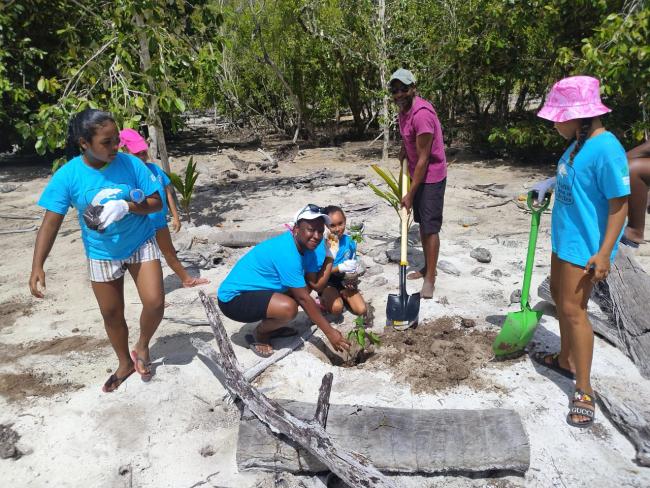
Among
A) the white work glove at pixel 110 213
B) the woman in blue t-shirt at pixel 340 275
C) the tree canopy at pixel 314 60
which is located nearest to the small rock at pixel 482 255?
the woman in blue t-shirt at pixel 340 275

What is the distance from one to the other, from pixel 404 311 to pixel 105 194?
2051 mm

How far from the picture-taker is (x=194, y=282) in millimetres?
4660

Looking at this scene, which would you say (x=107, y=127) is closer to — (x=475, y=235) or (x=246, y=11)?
(x=475, y=235)

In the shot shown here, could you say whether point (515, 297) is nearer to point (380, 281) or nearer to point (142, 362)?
point (380, 281)

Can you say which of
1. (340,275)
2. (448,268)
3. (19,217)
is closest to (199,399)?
(340,275)

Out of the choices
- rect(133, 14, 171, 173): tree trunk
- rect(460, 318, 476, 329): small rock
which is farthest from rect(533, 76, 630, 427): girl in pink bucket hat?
rect(133, 14, 171, 173): tree trunk

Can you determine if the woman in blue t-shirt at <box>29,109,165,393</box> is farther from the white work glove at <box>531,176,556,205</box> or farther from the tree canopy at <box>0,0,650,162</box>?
the tree canopy at <box>0,0,650,162</box>

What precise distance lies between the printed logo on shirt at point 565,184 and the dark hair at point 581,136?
1.9 inches

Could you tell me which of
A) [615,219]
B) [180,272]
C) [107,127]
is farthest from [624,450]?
[180,272]

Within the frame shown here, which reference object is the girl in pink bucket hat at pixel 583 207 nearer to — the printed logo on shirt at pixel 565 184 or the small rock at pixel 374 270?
the printed logo on shirt at pixel 565 184

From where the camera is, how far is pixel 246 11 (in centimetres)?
1452

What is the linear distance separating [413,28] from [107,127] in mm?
9551

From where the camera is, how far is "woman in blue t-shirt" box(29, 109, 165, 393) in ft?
8.22

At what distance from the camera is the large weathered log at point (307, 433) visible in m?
2.02
